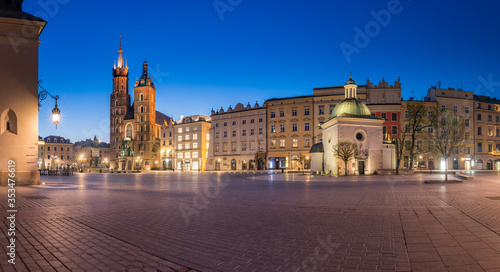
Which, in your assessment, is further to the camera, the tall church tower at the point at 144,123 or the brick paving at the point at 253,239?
the tall church tower at the point at 144,123

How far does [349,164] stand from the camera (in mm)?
43312

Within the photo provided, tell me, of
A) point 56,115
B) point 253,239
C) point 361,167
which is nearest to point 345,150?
point 361,167

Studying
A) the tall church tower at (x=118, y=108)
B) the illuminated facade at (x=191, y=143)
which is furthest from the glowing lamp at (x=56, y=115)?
the tall church tower at (x=118, y=108)

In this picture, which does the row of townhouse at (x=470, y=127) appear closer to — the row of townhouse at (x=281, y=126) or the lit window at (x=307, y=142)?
the row of townhouse at (x=281, y=126)

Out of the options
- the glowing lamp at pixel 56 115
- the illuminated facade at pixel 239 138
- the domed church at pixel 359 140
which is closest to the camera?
the glowing lamp at pixel 56 115

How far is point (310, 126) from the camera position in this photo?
64.4 meters

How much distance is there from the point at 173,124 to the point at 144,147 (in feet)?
55.7

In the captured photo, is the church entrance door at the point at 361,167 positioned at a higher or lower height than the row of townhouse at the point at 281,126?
lower

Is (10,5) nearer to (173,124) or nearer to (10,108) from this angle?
(10,108)

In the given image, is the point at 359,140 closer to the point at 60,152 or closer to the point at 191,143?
the point at 191,143

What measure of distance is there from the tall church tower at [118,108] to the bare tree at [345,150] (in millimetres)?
86326

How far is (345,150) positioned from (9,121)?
34.2 meters

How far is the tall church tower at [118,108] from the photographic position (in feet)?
355

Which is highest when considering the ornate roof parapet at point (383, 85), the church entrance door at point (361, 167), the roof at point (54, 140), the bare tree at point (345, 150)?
the ornate roof parapet at point (383, 85)
